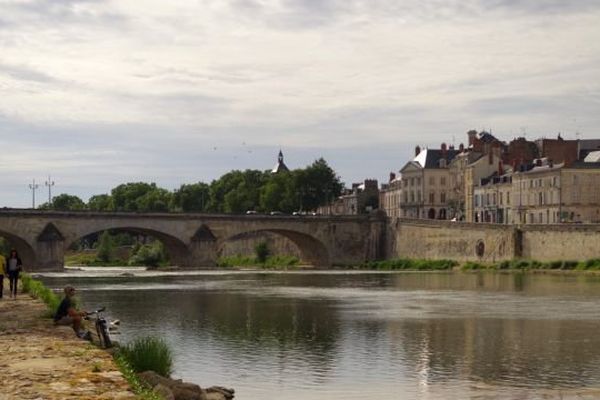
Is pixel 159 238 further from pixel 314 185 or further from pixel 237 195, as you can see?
pixel 237 195

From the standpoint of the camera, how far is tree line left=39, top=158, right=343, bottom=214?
109 metres

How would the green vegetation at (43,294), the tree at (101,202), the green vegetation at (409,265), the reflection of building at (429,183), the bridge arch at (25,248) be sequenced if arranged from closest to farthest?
the green vegetation at (43,294) → the bridge arch at (25,248) → the green vegetation at (409,265) → the reflection of building at (429,183) → the tree at (101,202)

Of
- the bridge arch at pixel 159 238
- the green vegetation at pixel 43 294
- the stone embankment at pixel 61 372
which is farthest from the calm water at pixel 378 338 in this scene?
the bridge arch at pixel 159 238

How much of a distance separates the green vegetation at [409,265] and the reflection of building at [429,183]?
18.8m

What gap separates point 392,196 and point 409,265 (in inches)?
1488

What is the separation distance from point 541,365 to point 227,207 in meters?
103

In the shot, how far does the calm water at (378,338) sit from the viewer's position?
1812 cm

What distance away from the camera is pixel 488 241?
69.9 m

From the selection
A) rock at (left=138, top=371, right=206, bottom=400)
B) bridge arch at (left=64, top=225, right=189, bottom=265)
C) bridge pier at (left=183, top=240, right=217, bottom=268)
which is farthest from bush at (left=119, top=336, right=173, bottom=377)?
bridge pier at (left=183, top=240, right=217, bottom=268)

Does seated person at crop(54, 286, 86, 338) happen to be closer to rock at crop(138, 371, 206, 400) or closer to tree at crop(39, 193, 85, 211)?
rock at crop(138, 371, 206, 400)

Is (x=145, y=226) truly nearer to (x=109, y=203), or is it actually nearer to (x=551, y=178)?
(x=551, y=178)

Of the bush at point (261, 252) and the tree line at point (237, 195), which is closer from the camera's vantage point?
the bush at point (261, 252)

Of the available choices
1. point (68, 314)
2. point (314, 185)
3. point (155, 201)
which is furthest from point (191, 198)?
point (68, 314)

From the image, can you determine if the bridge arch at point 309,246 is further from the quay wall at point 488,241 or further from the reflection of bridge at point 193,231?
the quay wall at point 488,241
